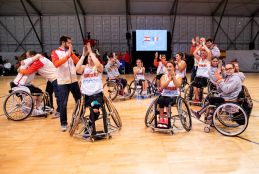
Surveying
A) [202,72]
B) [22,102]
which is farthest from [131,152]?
[202,72]

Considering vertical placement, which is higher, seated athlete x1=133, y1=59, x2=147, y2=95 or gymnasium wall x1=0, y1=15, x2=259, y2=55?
gymnasium wall x1=0, y1=15, x2=259, y2=55

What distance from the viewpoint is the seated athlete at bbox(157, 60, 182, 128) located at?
3.16 metres

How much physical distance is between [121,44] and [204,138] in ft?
44.6

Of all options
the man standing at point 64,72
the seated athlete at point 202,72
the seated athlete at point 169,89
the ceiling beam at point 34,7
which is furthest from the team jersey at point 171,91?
the ceiling beam at point 34,7

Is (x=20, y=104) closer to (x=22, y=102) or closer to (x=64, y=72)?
(x=22, y=102)

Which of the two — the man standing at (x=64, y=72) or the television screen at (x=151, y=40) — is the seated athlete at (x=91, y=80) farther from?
the television screen at (x=151, y=40)

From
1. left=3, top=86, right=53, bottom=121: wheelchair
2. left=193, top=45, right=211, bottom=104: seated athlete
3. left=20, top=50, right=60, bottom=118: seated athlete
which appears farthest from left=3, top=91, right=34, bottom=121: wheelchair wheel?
left=193, top=45, right=211, bottom=104: seated athlete

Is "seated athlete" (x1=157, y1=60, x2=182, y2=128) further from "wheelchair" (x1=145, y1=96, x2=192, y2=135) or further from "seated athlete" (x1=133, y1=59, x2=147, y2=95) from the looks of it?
"seated athlete" (x1=133, y1=59, x2=147, y2=95)

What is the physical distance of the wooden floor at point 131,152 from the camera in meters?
2.23

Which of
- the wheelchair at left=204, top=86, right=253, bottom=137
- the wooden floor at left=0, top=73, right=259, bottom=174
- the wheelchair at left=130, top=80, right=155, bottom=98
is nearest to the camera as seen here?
the wooden floor at left=0, top=73, right=259, bottom=174

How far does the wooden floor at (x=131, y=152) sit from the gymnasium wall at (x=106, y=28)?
13.0 metres

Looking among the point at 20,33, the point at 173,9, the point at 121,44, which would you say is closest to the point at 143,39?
the point at 121,44

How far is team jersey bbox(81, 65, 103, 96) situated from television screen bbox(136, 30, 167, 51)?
38.6 ft

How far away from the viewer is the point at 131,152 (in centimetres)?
261
